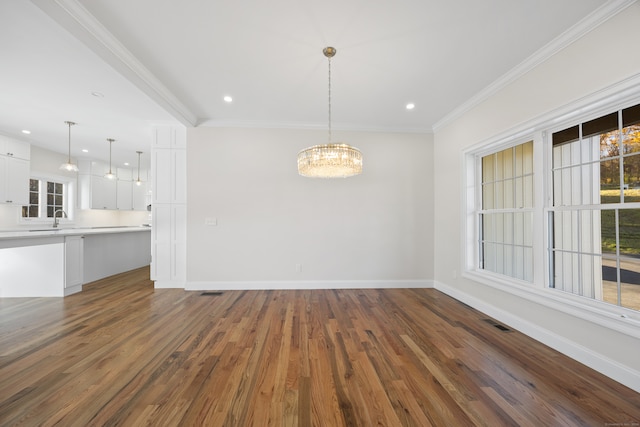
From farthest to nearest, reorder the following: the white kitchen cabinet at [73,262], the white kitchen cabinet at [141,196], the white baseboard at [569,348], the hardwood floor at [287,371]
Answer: the white kitchen cabinet at [141,196]
the white kitchen cabinet at [73,262]
the white baseboard at [569,348]
the hardwood floor at [287,371]

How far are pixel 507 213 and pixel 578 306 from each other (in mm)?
1426

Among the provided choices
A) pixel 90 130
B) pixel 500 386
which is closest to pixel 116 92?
pixel 90 130

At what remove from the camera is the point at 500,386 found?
5.63 feet

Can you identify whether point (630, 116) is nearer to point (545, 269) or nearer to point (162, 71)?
point (545, 269)

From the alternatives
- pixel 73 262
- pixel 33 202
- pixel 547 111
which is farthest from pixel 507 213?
pixel 33 202

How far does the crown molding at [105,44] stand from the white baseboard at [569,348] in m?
4.86

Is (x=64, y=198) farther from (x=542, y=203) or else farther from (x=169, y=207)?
(x=542, y=203)

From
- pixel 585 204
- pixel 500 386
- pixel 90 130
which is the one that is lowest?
pixel 500 386

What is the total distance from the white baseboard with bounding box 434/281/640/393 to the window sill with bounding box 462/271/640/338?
0.83 feet

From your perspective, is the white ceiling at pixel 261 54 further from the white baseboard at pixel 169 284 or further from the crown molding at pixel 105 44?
the white baseboard at pixel 169 284

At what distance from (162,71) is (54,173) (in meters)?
5.08

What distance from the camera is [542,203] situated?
2461 millimetres

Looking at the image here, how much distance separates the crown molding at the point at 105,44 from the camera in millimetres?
1819

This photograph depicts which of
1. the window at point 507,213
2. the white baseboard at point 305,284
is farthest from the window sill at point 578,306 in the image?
the white baseboard at point 305,284
